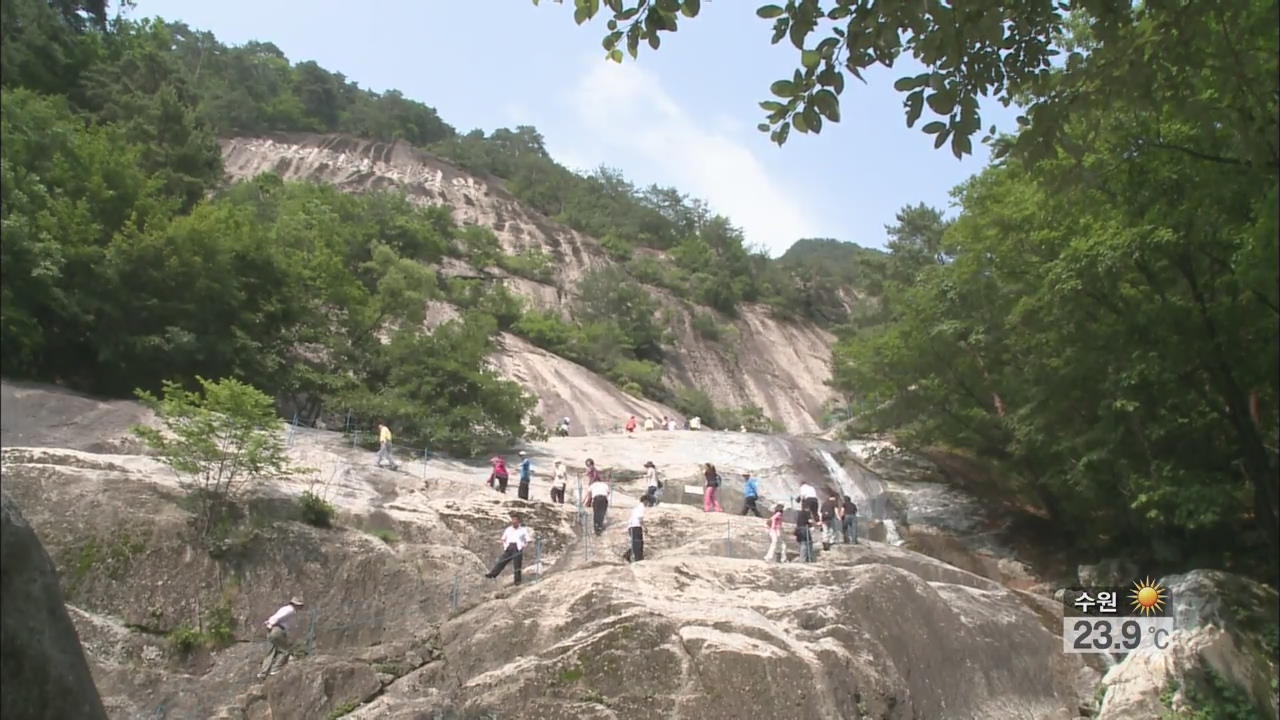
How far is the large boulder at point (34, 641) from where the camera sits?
3344 millimetres

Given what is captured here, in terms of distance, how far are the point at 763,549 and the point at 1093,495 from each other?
943 centimetres

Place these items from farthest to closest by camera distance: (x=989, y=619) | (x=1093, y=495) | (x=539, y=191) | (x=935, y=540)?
(x=539, y=191) → (x=935, y=540) → (x=1093, y=495) → (x=989, y=619)

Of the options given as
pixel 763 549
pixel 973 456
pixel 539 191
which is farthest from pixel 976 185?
pixel 539 191

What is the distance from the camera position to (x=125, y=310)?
22250 millimetres

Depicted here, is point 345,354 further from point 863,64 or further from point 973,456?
point 863,64

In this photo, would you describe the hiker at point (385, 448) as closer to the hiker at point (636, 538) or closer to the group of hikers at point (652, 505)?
the group of hikers at point (652, 505)

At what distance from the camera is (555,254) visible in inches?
2608
